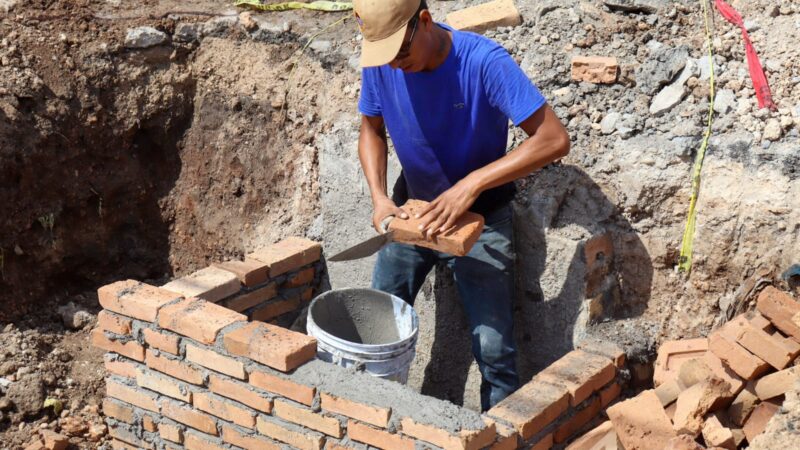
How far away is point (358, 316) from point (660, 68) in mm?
1982

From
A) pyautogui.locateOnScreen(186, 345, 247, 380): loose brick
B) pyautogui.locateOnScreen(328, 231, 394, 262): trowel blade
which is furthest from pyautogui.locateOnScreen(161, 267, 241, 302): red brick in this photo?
pyautogui.locateOnScreen(328, 231, 394, 262): trowel blade

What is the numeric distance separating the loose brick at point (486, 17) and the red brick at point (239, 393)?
2.49m

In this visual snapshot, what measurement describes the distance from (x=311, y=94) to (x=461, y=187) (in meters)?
2.09

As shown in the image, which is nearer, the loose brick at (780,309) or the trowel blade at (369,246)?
the loose brick at (780,309)

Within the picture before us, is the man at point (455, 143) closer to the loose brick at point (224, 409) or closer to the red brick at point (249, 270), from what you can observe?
the red brick at point (249, 270)

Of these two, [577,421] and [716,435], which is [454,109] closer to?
[577,421]

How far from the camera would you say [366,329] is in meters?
4.66

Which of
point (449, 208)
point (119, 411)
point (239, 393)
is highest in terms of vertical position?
point (449, 208)

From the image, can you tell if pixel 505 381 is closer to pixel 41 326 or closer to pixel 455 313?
pixel 455 313

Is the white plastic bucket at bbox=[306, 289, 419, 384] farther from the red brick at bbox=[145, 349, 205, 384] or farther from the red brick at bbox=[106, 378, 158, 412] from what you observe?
the red brick at bbox=[106, 378, 158, 412]

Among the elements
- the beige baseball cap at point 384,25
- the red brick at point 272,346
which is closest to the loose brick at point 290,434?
the red brick at point 272,346

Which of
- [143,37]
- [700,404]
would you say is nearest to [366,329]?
[700,404]

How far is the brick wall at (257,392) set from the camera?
376cm

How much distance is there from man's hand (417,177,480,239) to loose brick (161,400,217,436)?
1307 mm
